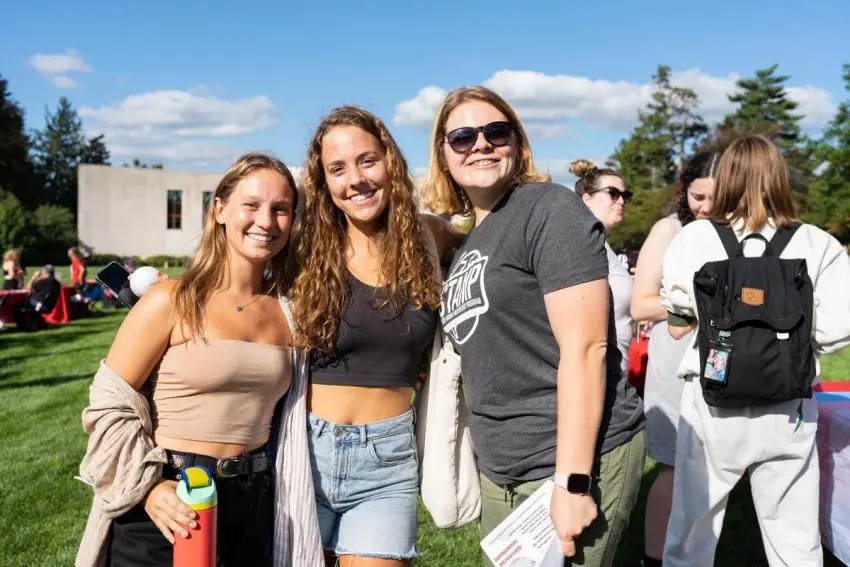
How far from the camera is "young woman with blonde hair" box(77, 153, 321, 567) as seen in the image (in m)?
2.13

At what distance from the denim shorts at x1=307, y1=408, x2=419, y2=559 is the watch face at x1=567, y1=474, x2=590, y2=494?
809 millimetres

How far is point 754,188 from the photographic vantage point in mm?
2859

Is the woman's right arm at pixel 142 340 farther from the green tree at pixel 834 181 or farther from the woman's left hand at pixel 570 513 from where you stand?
the green tree at pixel 834 181

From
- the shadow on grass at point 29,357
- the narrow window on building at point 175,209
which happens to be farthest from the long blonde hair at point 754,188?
the narrow window on building at point 175,209

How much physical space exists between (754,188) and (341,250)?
170 centimetres

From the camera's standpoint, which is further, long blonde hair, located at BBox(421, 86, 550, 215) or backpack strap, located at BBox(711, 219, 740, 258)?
backpack strap, located at BBox(711, 219, 740, 258)

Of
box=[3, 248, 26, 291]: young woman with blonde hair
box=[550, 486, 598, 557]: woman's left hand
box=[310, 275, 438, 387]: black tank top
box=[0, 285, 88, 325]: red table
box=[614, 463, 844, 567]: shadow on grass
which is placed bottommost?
box=[0, 285, 88, 325]: red table

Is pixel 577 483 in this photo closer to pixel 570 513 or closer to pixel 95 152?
pixel 570 513

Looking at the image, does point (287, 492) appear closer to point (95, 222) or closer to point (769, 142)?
point (769, 142)

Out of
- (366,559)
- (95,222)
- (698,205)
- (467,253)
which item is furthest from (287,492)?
(95,222)

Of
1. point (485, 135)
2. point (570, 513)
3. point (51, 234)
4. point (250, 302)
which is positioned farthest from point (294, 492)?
point (51, 234)

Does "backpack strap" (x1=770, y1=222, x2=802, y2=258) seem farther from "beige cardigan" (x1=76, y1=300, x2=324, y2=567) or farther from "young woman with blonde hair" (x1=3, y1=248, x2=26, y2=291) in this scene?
"young woman with blonde hair" (x1=3, y1=248, x2=26, y2=291)

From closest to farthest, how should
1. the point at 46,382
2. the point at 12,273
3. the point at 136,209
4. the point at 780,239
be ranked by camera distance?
1. the point at 780,239
2. the point at 46,382
3. the point at 12,273
4. the point at 136,209

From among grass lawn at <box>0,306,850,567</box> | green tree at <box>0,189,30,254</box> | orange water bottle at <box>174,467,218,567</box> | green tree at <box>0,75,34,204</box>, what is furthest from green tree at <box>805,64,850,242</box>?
green tree at <box>0,75,34,204</box>
